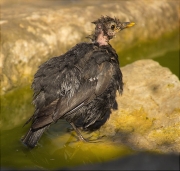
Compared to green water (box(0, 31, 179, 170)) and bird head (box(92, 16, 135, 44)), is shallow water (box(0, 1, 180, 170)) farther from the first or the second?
bird head (box(92, 16, 135, 44))

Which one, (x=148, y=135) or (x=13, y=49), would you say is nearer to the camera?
(x=148, y=135)

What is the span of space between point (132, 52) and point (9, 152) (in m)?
4.76

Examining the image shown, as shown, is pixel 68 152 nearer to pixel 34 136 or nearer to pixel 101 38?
pixel 34 136

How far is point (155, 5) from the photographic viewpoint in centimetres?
1090

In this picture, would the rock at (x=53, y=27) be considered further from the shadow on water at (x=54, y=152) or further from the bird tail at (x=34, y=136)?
the bird tail at (x=34, y=136)

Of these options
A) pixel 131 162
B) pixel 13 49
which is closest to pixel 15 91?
pixel 13 49

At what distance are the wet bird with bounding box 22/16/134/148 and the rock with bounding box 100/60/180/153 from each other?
19.0 inches

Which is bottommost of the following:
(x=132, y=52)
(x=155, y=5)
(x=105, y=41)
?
(x=132, y=52)

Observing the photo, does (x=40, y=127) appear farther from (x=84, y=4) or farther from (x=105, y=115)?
(x=84, y=4)

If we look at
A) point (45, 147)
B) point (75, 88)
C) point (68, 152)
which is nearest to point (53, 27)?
point (75, 88)

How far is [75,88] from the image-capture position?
624 cm

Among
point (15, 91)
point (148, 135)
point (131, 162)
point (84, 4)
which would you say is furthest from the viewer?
point (84, 4)

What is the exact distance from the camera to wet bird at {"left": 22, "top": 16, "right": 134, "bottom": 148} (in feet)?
20.2

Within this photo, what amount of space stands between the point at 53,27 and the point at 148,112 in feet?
9.98
